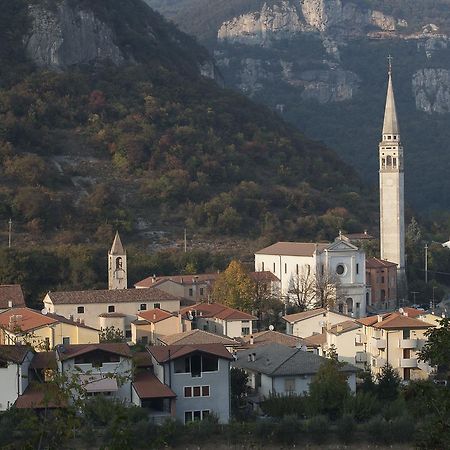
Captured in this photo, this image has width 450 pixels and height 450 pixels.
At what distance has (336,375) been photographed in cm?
3828

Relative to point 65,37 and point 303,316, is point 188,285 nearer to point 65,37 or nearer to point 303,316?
point 303,316

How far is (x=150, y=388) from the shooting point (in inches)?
1473

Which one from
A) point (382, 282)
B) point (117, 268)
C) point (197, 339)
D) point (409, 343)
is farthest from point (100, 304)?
point (382, 282)

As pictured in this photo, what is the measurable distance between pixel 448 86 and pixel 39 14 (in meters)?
96.1

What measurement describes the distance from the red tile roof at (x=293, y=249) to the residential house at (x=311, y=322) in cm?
1370

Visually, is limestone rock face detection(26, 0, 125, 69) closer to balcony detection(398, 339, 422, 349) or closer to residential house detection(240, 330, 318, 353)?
residential house detection(240, 330, 318, 353)

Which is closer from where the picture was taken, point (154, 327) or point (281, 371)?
point (281, 371)

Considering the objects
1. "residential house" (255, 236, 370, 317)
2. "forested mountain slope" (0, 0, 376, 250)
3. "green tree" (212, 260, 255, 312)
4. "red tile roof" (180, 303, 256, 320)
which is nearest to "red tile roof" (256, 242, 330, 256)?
"residential house" (255, 236, 370, 317)

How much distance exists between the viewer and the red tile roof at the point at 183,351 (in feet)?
124

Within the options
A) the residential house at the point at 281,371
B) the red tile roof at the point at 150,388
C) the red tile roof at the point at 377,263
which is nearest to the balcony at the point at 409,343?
the residential house at the point at 281,371

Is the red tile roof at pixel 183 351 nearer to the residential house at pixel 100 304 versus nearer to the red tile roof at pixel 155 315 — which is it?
the red tile roof at pixel 155 315

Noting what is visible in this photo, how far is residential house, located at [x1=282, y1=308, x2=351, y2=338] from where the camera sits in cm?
5419

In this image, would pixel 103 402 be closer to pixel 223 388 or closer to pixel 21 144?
pixel 223 388

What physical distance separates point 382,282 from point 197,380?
120ft
